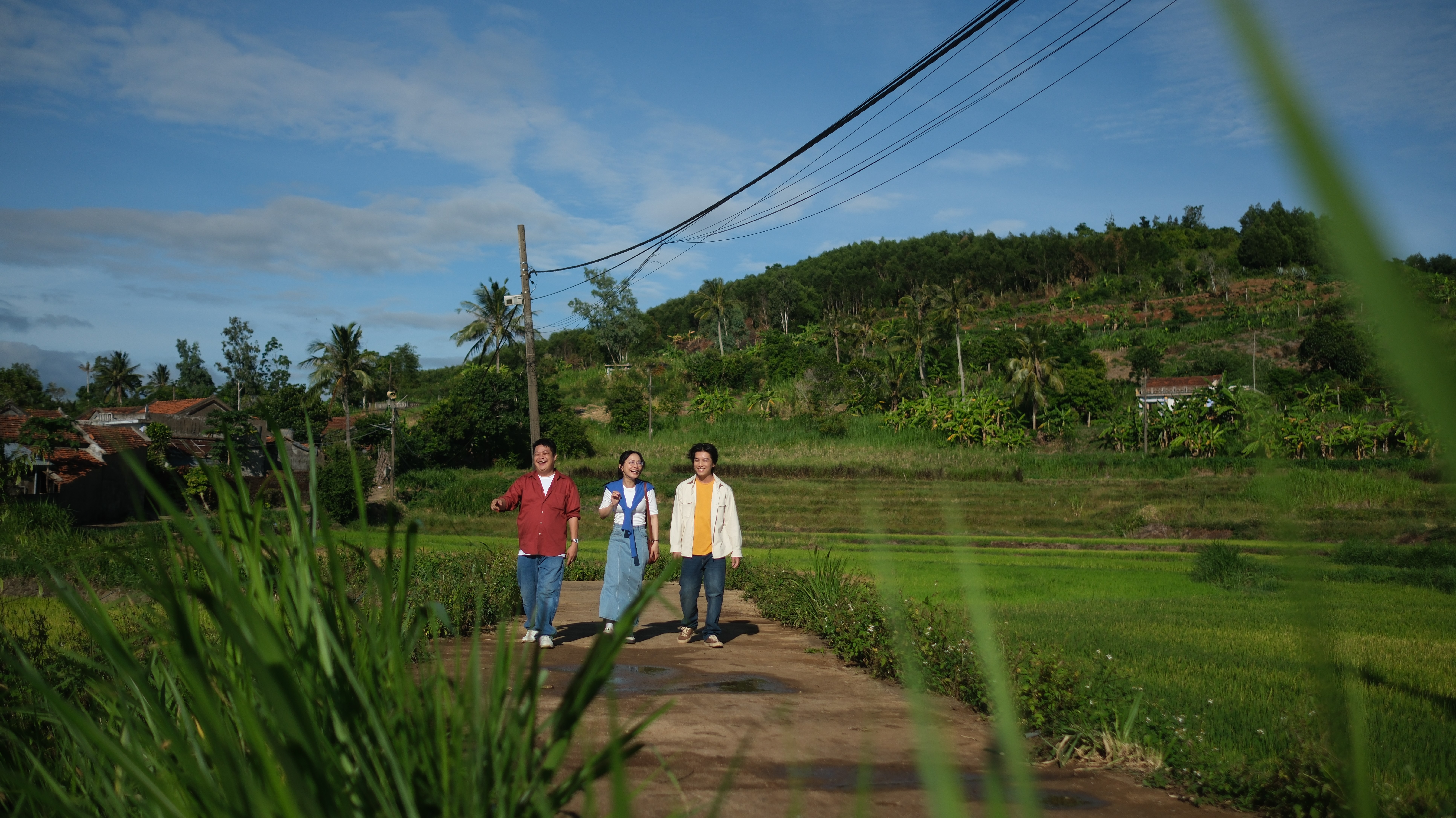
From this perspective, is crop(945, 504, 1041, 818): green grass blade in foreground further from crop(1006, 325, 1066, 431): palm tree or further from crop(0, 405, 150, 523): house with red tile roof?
crop(1006, 325, 1066, 431): palm tree

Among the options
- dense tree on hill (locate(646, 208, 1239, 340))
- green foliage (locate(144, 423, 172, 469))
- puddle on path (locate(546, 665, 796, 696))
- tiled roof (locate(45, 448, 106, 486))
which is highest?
dense tree on hill (locate(646, 208, 1239, 340))

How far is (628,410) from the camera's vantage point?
198 feet

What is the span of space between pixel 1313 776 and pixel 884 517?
97.0ft

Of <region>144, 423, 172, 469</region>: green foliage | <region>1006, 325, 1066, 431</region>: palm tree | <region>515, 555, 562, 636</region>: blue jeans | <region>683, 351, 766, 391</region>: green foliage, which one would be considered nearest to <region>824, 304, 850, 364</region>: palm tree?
<region>683, 351, 766, 391</region>: green foliage

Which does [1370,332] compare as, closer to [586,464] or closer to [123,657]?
[123,657]

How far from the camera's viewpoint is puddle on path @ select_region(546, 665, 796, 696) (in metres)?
5.58

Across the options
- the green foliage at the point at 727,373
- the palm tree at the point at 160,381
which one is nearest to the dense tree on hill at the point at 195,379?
the palm tree at the point at 160,381

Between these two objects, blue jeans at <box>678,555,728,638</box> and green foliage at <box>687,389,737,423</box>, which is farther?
green foliage at <box>687,389,737,423</box>

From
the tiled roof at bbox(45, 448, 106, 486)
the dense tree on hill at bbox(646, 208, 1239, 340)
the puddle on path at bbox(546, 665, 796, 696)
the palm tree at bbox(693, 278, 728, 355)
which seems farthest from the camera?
the dense tree on hill at bbox(646, 208, 1239, 340)

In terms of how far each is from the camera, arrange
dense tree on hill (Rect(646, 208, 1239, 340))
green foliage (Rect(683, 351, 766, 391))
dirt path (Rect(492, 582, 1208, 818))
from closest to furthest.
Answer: dirt path (Rect(492, 582, 1208, 818)) < green foliage (Rect(683, 351, 766, 391)) < dense tree on hill (Rect(646, 208, 1239, 340))

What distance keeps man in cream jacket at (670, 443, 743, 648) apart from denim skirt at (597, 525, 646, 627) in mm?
302

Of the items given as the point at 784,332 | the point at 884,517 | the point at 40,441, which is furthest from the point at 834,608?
the point at 784,332

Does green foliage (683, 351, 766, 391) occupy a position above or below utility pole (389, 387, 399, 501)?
above

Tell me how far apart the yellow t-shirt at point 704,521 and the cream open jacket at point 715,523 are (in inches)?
0.6
